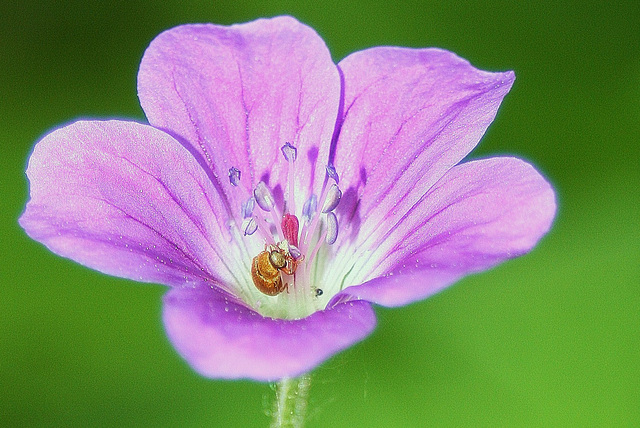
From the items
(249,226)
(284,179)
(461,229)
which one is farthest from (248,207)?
(461,229)

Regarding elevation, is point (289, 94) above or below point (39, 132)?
below

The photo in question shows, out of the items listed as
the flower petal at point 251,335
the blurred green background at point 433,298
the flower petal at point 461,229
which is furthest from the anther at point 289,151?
the blurred green background at point 433,298

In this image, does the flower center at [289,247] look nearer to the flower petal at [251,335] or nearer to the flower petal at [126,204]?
the flower petal at [126,204]

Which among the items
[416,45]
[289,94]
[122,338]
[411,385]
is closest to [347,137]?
[289,94]

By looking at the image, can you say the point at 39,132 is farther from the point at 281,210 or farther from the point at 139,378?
the point at 281,210

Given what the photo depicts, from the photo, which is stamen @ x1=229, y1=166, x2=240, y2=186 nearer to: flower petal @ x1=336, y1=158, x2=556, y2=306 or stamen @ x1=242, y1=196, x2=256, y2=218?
stamen @ x1=242, y1=196, x2=256, y2=218

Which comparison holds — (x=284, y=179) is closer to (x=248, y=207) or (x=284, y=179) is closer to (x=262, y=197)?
(x=262, y=197)
